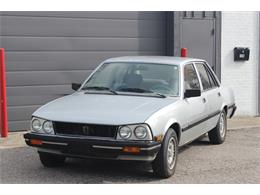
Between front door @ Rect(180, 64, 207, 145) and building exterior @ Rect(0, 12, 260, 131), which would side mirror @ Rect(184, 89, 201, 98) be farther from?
building exterior @ Rect(0, 12, 260, 131)

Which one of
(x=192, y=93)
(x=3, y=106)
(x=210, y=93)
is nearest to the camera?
(x=192, y=93)

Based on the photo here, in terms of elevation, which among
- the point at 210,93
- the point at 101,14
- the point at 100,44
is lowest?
the point at 210,93

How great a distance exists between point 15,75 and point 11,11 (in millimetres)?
1217

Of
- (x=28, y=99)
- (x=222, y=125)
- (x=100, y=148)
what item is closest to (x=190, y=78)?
(x=222, y=125)

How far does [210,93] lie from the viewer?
24.9 ft

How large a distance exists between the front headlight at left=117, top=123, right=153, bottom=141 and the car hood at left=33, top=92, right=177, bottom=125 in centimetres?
6

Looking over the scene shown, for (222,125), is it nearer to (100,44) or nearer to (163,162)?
(163,162)

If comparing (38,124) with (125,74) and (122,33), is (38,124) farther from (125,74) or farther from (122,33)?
(122,33)

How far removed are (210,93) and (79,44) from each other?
11.2ft

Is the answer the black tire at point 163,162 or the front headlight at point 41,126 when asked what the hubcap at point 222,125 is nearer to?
the black tire at point 163,162

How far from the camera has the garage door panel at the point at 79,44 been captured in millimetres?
9273

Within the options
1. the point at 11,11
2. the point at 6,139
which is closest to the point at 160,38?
the point at 11,11

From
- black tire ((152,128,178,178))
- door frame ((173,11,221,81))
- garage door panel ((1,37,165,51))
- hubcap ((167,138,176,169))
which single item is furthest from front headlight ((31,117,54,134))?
door frame ((173,11,221,81))

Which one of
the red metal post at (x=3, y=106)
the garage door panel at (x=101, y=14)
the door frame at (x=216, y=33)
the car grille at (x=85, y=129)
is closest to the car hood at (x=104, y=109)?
the car grille at (x=85, y=129)
